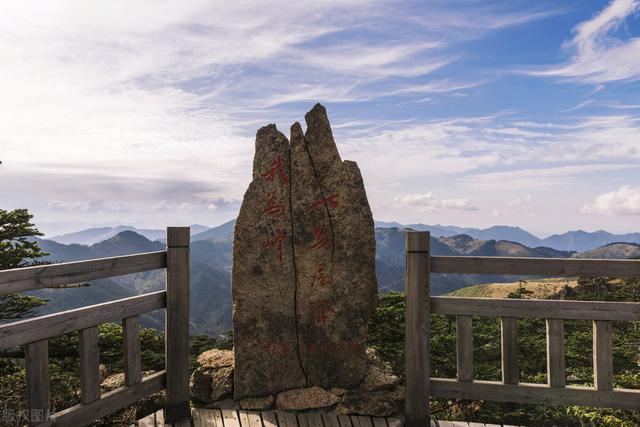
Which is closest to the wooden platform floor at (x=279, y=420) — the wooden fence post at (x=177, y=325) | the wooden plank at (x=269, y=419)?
the wooden plank at (x=269, y=419)

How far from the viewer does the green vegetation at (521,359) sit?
695cm

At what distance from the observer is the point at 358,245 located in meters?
6.02

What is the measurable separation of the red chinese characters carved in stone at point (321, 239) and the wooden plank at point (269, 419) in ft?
7.12

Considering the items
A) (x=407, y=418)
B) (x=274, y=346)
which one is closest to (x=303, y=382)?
(x=274, y=346)

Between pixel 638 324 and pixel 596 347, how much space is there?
12740 mm

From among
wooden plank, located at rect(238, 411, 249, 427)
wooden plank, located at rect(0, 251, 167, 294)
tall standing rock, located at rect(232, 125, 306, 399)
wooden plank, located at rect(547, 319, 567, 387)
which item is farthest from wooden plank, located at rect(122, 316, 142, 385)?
wooden plank, located at rect(547, 319, 567, 387)

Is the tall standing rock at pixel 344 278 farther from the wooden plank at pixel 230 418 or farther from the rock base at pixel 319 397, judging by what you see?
the wooden plank at pixel 230 418

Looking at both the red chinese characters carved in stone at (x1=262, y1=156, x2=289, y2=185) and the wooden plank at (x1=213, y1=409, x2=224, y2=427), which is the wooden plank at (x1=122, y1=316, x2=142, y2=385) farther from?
the red chinese characters carved in stone at (x1=262, y1=156, x2=289, y2=185)

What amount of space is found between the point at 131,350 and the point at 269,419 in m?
1.90

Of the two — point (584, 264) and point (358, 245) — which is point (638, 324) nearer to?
point (584, 264)

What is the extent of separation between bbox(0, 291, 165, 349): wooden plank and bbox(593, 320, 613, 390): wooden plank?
498 cm

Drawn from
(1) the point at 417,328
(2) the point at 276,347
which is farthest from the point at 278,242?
(1) the point at 417,328

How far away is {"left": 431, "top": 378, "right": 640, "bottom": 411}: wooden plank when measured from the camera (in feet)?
16.9

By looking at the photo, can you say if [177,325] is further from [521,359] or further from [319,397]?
[521,359]
